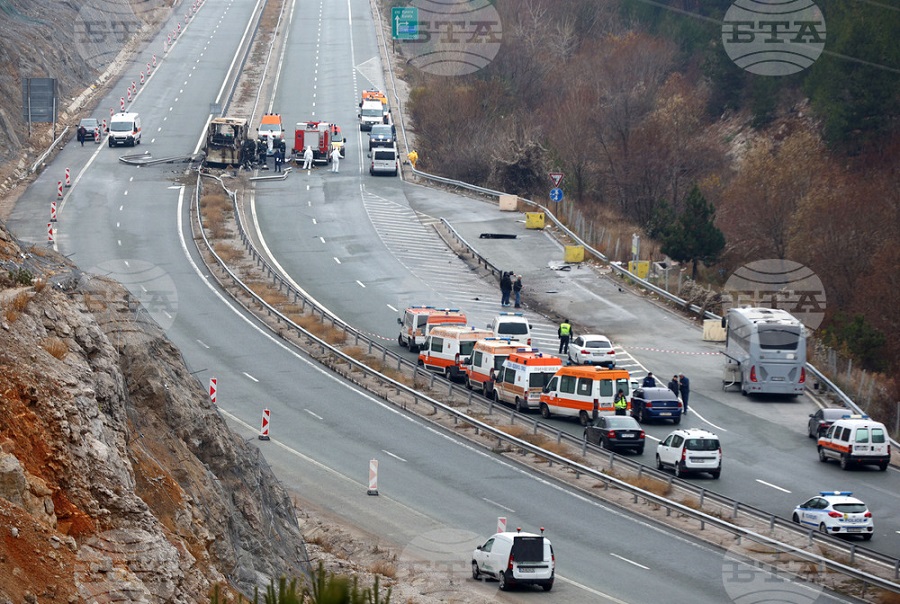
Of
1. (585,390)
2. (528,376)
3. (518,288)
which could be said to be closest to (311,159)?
(518,288)

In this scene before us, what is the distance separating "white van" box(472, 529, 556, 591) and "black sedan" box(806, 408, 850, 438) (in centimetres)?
1310

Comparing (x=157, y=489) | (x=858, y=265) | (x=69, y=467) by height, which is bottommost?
(x=858, y=265)

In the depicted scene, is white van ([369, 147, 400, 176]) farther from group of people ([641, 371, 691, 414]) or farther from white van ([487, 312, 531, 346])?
group of people ([641, 371, 691, 414])

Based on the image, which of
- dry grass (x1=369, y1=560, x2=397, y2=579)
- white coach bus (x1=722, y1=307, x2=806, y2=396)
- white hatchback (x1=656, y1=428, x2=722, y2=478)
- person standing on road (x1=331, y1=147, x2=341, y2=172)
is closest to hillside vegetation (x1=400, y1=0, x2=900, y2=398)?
person standing on road (x1=331, y1=147, x2=341, y2=172)

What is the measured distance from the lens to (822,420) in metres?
37.2

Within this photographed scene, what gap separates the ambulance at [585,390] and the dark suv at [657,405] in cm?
65

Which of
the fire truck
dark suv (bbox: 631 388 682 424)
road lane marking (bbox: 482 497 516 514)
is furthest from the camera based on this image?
the fire truck

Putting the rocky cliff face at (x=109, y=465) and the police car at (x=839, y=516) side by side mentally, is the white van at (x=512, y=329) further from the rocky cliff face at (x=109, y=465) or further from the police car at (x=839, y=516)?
the rocky cliff face at (x=109, y=465)

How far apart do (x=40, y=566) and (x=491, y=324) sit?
3678 centimetres

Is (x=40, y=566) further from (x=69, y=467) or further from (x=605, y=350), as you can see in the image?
(x=605, y=350)

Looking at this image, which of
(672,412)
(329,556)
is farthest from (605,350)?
(329,556)

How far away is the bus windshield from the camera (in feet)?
135

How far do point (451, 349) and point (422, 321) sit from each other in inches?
107

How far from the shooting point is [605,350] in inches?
1692
